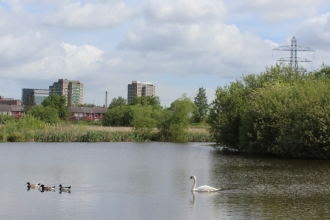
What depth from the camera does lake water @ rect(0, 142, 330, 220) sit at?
65.5 ft

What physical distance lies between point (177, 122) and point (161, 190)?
175 ft

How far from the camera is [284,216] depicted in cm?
1948

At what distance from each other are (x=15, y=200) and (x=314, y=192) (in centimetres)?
1406

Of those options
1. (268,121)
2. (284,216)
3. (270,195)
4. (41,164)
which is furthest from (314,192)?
(268,121)

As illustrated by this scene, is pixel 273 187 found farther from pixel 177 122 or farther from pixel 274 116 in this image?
pixel 177 122

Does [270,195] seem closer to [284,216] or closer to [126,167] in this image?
[284,216]

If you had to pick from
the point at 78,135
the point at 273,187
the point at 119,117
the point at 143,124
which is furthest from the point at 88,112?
the point at 273,187

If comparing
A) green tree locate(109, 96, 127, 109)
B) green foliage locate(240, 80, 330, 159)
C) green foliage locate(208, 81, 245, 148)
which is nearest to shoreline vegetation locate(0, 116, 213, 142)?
green foliage locate(208, 81, 245, 148)

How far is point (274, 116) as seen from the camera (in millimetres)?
48812

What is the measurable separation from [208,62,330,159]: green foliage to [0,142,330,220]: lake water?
5.18 metres

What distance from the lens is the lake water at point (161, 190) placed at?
19953mm

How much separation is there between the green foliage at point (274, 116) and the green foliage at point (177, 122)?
1592 centimetres

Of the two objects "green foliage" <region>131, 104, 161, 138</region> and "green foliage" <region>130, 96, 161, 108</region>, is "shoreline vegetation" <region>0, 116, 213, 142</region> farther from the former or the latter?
"green foliage" <region>130, 96, 161, 108</region>

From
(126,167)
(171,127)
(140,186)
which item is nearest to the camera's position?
(140,186)
